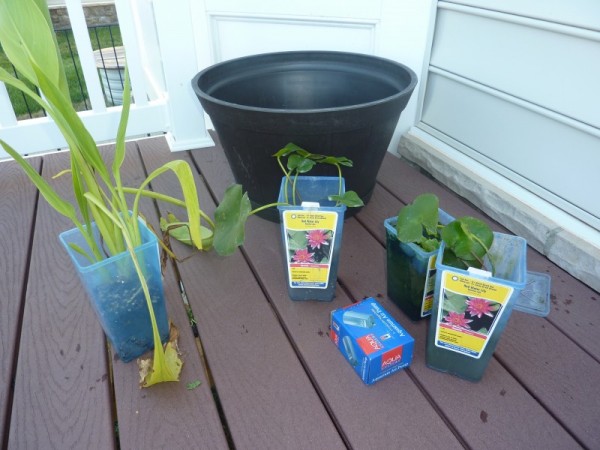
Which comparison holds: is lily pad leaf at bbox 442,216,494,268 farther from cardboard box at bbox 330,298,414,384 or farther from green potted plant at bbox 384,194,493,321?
cardboard box at bbox 330,298,414,384

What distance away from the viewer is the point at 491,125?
1310 millimetres

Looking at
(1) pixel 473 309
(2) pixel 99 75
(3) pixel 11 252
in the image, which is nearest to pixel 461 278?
(1) pixel 473 309

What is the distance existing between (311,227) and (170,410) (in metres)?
0.43

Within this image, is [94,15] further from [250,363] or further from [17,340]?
[250,363]

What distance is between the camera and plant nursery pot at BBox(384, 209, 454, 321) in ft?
2.81

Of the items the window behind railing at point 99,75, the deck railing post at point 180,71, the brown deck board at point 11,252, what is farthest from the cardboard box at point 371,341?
the window behind railing at point 99,75

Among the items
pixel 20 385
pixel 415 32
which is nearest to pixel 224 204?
pixel 20 385

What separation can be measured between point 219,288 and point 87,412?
0.37 metres

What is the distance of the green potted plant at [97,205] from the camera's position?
626mm

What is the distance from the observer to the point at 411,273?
89cm

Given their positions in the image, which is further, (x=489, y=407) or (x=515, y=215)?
(x=515, y=215)

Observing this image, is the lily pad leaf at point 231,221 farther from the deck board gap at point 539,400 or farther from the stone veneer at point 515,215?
the stone veneer at point 515,215

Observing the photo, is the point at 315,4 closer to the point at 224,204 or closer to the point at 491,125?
the point at 491,125

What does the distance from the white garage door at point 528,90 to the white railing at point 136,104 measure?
846 mm
